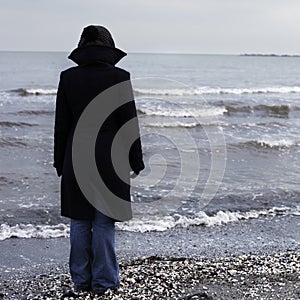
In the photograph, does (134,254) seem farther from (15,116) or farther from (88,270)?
(15,116)

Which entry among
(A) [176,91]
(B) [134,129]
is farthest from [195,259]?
(A) [176,91]

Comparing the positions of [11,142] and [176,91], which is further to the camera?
[176,91]

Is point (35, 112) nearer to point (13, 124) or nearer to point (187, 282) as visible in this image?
point (13, 124)

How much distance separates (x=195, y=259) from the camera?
5.65m

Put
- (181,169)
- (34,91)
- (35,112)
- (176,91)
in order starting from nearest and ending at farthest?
(181,169) → (35,112) → (34,91) → (176,91)

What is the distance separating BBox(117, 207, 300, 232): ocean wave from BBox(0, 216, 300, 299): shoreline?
15cm

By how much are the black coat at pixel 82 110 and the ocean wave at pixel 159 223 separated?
2.64 metres

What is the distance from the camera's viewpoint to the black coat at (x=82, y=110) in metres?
4.02

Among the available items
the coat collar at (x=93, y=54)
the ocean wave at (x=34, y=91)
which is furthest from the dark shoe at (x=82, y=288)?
the ocean wave at (x=34, y=91)

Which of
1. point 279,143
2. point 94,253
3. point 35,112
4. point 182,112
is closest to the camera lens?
point 94,253

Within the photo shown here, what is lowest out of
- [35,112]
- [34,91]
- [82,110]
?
[35,112]

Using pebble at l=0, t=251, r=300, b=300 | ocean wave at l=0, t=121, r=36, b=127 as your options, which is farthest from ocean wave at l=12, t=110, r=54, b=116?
pebble at l=0, t=251, r=300, b=300

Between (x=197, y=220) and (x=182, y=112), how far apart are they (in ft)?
45.9

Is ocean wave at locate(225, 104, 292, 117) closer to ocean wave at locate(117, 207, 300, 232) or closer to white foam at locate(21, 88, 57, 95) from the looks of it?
white foam at locate(21, 88, 57, 95)
